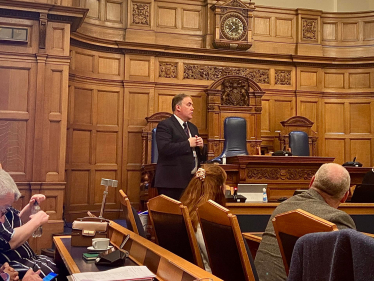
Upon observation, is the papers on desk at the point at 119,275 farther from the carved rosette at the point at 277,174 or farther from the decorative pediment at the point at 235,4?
the decorative pediment at the point at 235,4

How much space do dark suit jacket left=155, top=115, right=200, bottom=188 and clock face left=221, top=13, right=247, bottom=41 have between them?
4.97 metres

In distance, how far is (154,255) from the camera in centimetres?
156

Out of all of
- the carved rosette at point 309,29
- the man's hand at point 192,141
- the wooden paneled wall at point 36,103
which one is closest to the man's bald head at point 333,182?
the man's hand at point 192,141

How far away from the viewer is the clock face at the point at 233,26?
25.8ft

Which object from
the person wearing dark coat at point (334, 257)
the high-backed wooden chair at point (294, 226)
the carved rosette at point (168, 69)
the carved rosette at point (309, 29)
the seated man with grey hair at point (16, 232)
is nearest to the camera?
the person wearing dark coat at point (334, 257)

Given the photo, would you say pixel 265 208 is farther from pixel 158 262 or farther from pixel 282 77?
pixel 282 77

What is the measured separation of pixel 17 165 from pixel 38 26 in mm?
1827

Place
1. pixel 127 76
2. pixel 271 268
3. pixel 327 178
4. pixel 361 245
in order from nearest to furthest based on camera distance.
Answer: pixel 361 245 → pixel 271 268 → pixel 327 178 → pixel 127 76

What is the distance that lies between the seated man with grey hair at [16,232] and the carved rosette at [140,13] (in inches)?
224

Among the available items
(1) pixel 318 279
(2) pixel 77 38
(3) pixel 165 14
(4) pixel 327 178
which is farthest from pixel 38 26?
(1) pixel 318 279

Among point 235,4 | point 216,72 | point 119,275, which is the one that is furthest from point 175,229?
point 235,4

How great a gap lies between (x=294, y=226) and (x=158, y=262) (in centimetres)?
48

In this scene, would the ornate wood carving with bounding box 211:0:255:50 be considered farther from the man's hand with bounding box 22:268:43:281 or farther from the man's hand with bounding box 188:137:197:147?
the man's hand with bounding box 22:268:43:281

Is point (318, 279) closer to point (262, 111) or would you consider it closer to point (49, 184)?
point (49, 184)
